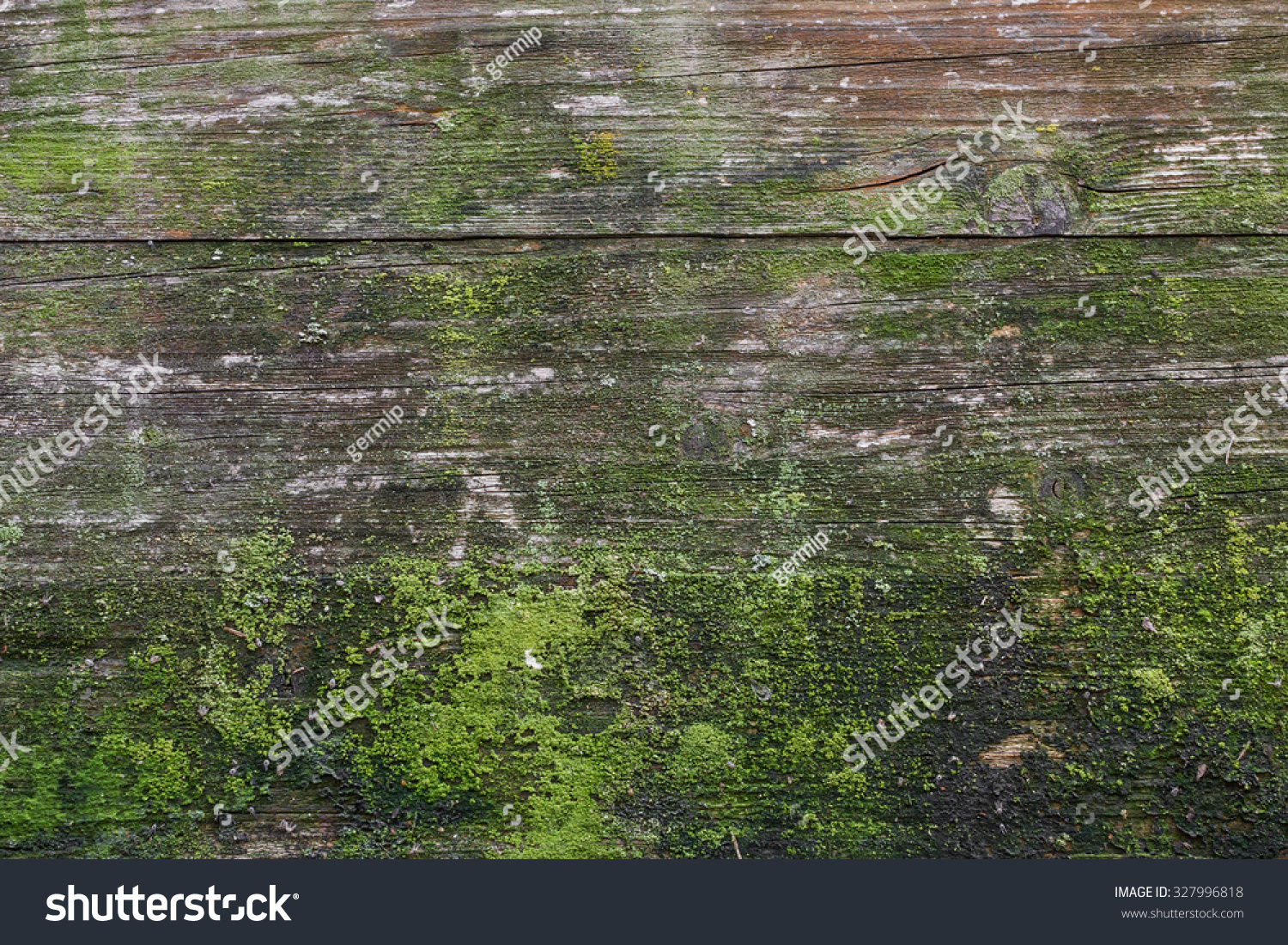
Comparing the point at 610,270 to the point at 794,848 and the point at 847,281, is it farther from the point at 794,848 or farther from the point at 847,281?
the point at 794,848

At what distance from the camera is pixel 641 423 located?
7.26ft

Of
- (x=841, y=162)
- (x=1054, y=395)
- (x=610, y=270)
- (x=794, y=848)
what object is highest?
(x=841, y=162)

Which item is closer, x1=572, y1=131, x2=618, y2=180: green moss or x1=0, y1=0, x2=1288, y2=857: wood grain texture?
x1=0, y1=0, x2=1288, y2=857: wood grain texture

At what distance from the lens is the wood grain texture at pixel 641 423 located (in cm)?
213

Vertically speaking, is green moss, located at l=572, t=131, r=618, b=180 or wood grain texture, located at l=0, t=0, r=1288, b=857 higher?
green moss, located at l=572, t=131, r=618, b=180

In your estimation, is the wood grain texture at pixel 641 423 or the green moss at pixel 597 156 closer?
the wood grain texture at pixel 641 423

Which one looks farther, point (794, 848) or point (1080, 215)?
point (1080, 215)

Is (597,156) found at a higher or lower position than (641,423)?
higher

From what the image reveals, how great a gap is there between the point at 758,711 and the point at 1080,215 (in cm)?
163

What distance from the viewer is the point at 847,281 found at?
2270 millimetres

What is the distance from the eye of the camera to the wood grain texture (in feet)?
7.00

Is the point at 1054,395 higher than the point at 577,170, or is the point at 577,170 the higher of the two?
the point at 577,170

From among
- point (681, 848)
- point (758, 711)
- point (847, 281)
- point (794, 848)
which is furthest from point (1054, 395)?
point (681, 848)

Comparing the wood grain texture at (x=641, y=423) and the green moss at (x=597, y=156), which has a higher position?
the green moss at (x=597, y=156)
